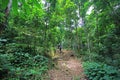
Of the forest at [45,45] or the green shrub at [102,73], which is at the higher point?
the forest at [45,45]

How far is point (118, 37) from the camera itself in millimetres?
7457

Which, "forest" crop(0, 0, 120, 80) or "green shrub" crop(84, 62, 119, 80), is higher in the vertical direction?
"forest" crop(0, 0, 120, 80)

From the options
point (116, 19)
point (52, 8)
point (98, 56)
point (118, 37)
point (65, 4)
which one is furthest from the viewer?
point (65, 4)

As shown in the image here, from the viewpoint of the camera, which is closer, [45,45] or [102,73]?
[102,73]

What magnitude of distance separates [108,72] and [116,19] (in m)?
2.63

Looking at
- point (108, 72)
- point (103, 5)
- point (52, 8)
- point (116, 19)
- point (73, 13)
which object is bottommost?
point (108, 72)

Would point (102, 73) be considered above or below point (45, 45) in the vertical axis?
below

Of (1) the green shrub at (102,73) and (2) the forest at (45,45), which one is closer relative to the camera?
(2) the forest at (45,45)

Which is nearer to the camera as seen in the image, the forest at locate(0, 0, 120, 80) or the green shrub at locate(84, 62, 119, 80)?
the forest at locate(0, 0, 120, 80)

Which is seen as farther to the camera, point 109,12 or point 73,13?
point 73,13

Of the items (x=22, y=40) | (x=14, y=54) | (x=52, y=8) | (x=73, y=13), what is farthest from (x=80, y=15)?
(x=14, y=54)

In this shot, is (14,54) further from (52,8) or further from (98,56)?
(98,56)

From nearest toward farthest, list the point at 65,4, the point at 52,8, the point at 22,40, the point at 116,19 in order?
the point at 116,19
the point at 22,40
the point at 52,8
the point at 65,4

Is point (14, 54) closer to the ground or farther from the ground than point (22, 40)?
closer to the ground
